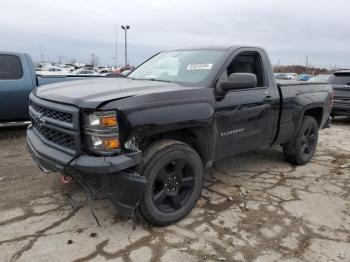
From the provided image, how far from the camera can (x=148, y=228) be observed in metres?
3.51

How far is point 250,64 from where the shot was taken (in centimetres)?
479

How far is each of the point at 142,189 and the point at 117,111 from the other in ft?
2.36

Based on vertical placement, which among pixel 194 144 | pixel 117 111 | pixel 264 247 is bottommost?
pixel 264 247

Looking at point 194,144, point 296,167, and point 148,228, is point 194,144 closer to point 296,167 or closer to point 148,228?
point 148,228

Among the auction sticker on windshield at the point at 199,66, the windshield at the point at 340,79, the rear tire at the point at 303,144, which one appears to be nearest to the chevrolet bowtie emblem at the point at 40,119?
the auction sticker on windshield at the point at 199,66

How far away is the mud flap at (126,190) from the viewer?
10.2 ft

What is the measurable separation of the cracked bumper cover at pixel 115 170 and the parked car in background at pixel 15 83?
4.05 metres

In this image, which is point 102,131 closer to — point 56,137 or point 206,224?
point 56,137

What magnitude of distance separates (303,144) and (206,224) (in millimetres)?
2900

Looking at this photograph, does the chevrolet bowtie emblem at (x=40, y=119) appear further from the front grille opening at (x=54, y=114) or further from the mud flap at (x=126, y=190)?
the mud flap at (x=126, y=190)

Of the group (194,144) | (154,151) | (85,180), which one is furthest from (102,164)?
(194,144)

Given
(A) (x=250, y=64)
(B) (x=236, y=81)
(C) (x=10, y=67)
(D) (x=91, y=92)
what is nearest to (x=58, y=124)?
(D) (x=91, y=92)

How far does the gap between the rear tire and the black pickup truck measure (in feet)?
2.51

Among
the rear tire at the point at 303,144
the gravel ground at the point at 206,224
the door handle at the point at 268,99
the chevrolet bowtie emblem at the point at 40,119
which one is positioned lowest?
the gravel ground at the point at 206,224
